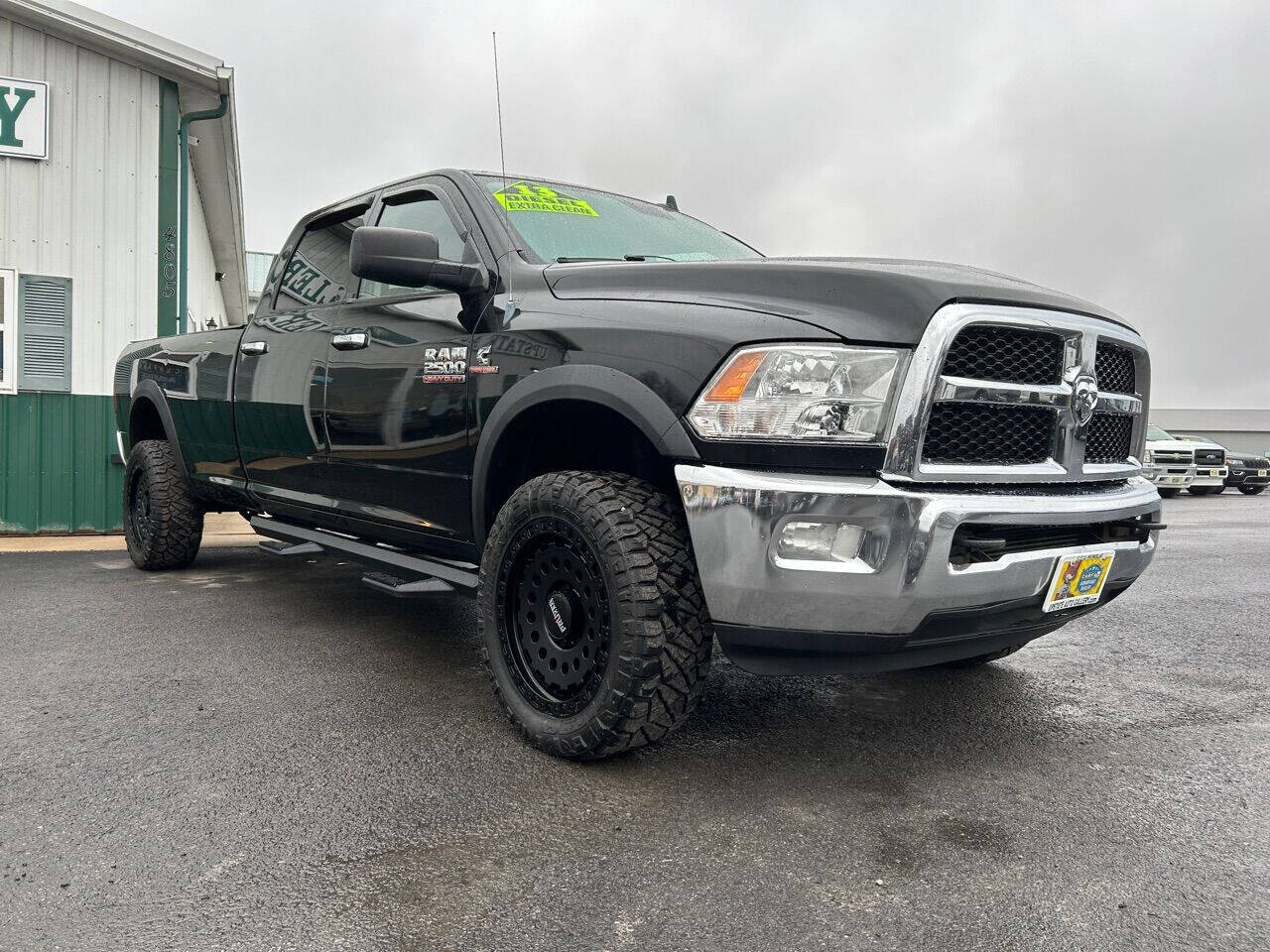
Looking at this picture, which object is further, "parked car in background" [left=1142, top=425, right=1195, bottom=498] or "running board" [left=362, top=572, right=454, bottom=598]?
"parked car in background" [left=1142, top=425, right=1195, bottom=498]

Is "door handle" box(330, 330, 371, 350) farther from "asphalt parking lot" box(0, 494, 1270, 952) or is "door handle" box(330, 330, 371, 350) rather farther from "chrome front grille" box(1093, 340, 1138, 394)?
"chrome front grille" box(1093, 340, 1138, 394)

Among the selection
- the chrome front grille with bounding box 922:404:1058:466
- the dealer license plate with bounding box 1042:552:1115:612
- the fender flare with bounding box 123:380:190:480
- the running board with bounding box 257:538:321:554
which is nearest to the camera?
the chrome front grille with bounding box 922:404:1058:466

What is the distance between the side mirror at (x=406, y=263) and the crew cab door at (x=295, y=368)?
102cm

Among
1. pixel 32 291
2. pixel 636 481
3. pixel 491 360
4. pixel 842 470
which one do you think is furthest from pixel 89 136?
pixel 842 470

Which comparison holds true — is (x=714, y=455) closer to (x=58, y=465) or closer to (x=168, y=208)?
(x=58, y=465)

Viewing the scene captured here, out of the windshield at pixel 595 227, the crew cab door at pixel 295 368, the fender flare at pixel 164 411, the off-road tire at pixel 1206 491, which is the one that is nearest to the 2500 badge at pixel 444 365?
the windshield at pixel 595 227

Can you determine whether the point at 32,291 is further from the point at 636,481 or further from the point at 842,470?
the point at 842,470

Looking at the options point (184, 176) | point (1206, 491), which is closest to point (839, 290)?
point (184, 176)

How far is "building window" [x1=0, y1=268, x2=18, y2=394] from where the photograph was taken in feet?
26.4

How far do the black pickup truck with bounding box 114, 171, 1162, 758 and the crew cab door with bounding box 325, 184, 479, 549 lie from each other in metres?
0.01

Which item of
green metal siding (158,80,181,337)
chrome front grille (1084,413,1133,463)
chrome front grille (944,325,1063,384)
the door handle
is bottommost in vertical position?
chrome front grille (1084,413,1133,463)

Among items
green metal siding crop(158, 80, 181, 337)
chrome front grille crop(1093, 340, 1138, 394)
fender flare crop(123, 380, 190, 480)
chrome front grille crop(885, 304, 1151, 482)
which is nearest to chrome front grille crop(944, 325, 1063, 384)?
chrome front grille crop(885, 304, 1151, 482)

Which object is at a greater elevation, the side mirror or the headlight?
the side mirror

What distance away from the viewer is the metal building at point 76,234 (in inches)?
319
